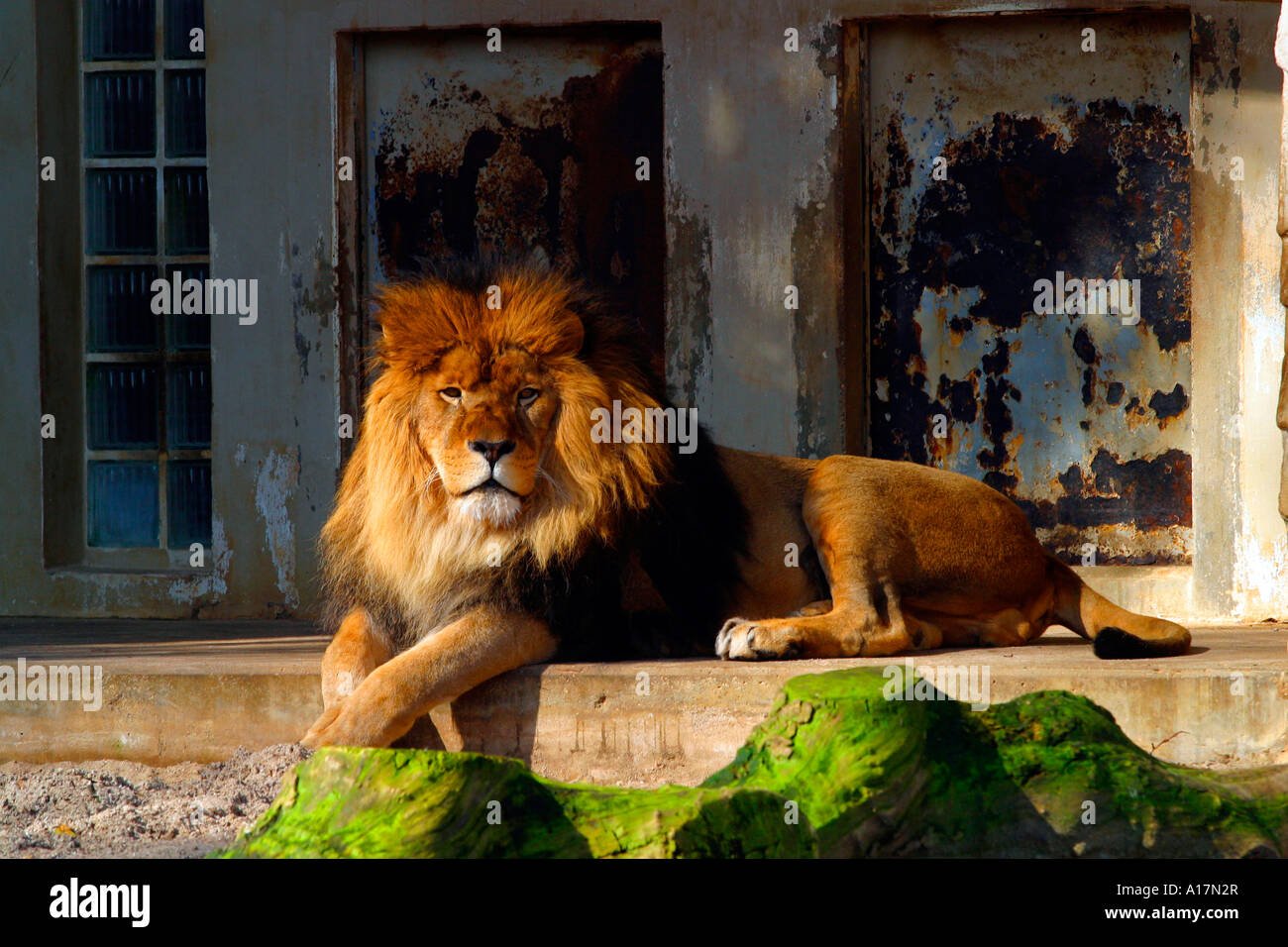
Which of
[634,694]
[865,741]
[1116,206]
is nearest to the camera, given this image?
[865,741]

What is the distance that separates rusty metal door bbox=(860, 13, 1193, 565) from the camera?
6891 mm

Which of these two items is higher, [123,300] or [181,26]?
[181,26]

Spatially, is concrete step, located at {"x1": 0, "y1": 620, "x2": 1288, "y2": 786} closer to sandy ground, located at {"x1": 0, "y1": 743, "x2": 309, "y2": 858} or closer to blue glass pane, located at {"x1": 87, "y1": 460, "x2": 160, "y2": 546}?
sandy ground, located at {"x1": 0, "y1": 743, "x2": 309, "y2": 858}

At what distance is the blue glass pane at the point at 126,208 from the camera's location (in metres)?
7.52

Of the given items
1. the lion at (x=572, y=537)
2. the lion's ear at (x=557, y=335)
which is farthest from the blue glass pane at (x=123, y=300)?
the lion's ear at (x=557, y=335)

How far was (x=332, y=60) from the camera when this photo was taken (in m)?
7.16

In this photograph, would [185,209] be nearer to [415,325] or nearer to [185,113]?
[185,113]

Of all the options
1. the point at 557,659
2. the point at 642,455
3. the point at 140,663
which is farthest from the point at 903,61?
the point at 140,663

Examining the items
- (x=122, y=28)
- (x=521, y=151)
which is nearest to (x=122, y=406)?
(x=122, y=28)

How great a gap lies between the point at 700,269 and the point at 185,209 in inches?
102

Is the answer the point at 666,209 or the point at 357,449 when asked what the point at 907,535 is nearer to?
the point at 357,449

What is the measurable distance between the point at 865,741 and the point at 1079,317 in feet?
13.2

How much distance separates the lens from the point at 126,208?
24.7ft

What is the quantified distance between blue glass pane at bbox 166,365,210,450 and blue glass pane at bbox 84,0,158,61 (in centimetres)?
154
